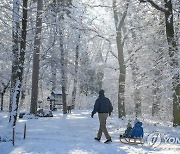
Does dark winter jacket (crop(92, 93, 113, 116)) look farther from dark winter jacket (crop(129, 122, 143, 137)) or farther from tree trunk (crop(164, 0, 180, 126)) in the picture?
tree trunk (crop(164, 0, 180, 126))

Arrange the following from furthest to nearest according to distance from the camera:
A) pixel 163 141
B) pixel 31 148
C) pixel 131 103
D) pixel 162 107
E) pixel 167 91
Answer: pixel 131 103 < pixel 162 107 < pixel 167 91 < pixel 163 141 < pixel 31 148

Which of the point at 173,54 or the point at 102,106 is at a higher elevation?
the point at 173,54

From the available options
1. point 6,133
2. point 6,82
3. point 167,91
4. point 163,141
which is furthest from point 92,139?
point 6,82

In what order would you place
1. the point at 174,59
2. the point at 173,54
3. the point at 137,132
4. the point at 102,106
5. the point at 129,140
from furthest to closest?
the point at 173,54, the point at 174,59, the point at 102,106, the point at 129,140, the point at 137,132

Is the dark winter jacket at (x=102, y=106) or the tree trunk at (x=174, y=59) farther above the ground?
the tree trunk at (x=174, y=59)

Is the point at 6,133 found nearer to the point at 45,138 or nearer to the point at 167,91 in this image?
the point at 45,138

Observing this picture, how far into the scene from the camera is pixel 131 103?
38438mm

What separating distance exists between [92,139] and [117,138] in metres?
1.15

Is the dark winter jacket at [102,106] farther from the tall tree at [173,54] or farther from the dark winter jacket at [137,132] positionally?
the tall tree at [173,54]

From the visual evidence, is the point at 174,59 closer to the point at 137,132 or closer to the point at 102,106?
the point at 102,106

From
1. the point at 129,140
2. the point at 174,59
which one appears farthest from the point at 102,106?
the point at 174,59

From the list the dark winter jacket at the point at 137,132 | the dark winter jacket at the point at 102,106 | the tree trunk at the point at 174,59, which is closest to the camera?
the dark winter jacket at the point at 137,132

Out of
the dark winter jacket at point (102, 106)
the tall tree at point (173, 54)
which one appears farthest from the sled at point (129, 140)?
the tall tree at point (173, 54)

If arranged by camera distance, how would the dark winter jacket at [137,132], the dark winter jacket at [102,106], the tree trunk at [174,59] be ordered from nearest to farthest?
the dark winter jacket at [137,132] → the dark winter jacket at [102,106] → the tree trunk at [174,59]
